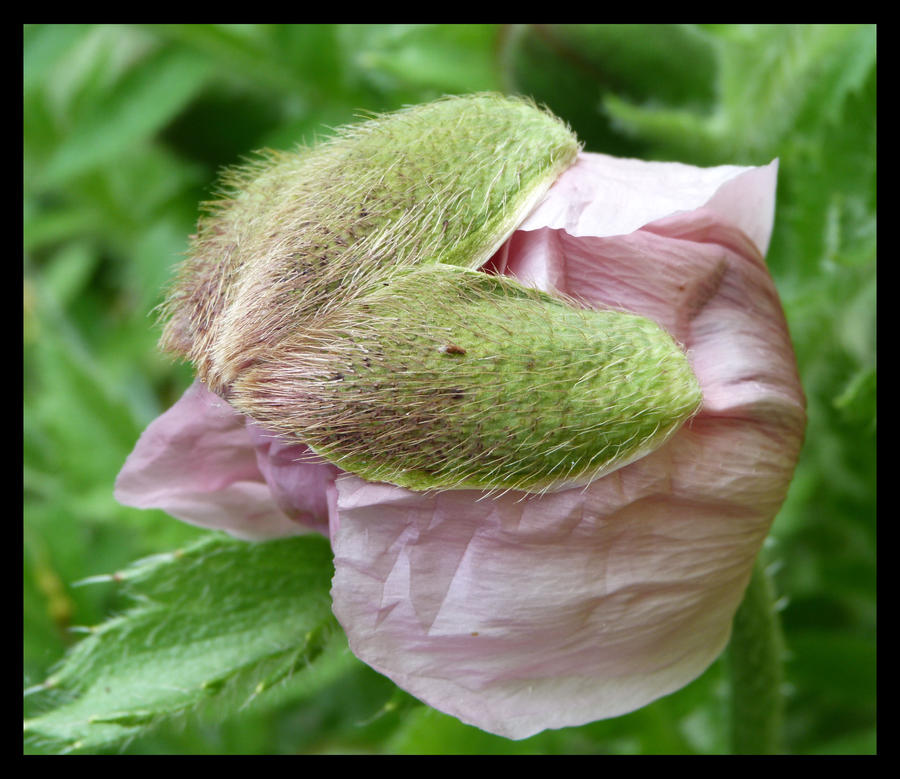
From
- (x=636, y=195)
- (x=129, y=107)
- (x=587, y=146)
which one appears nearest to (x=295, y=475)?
(x=636, y=195)

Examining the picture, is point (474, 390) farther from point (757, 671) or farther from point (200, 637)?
point (757, 671)

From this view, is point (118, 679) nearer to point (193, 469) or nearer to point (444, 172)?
point (193, 469)

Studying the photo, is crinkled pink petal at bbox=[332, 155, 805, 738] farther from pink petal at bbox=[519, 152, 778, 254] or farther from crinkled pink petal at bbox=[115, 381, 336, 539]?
crinkled pink petal at bbox=[115, 381, 336, 539]

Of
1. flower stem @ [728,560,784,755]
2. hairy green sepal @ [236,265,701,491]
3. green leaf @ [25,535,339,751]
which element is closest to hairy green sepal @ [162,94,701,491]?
hairy green sepal @ [236,265,701,491]

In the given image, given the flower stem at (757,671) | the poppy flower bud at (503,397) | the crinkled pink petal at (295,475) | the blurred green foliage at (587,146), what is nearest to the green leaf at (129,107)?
the blurred green foliage at (587,146)

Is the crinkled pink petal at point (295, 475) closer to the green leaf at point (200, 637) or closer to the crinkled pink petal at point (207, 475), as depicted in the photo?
the crinkled pink petal at point (207, 475)

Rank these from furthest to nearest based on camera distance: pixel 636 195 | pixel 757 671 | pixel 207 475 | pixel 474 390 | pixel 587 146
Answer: pixel 587 146, pixel 757 671, pixel 207 475, pixel 636 195, pixel 474 390

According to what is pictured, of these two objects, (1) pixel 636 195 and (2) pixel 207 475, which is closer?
(1) pixel 636 195
